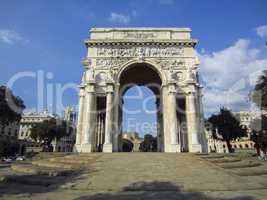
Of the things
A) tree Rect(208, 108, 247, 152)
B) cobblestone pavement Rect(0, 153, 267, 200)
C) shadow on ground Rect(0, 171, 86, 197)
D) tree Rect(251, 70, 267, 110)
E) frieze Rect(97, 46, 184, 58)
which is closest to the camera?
cobblestone pavement Rect(0, 153, 267, 200)

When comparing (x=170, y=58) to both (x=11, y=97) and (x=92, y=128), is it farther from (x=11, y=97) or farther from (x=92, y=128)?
(x=11, y=97)

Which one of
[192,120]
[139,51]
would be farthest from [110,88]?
[192,120]

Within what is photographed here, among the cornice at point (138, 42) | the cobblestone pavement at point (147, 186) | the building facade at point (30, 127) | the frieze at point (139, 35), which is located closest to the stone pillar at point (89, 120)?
the cornice at point (138, 42)

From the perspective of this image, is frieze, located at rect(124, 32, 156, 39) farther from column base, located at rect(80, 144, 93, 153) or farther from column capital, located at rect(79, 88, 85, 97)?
column base, located at rect(80, 144, 93, 153)

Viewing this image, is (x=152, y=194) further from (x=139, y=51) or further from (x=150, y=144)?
(x=150, y=144)

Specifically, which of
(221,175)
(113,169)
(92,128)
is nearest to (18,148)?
(92,128)

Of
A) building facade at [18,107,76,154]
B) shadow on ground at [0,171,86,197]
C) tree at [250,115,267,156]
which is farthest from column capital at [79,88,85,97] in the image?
building facade at [18,107,76,154]

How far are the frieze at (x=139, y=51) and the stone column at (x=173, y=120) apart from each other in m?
5.36

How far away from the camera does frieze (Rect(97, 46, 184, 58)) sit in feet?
107

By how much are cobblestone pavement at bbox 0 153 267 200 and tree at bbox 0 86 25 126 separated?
29.9 meters

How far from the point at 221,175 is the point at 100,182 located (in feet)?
21.9

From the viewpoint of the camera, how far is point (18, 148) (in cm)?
6581

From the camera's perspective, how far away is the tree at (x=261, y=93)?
27.2 m

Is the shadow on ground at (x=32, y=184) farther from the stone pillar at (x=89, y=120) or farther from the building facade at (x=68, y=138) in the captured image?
the building facade at (x=68, y=138)
